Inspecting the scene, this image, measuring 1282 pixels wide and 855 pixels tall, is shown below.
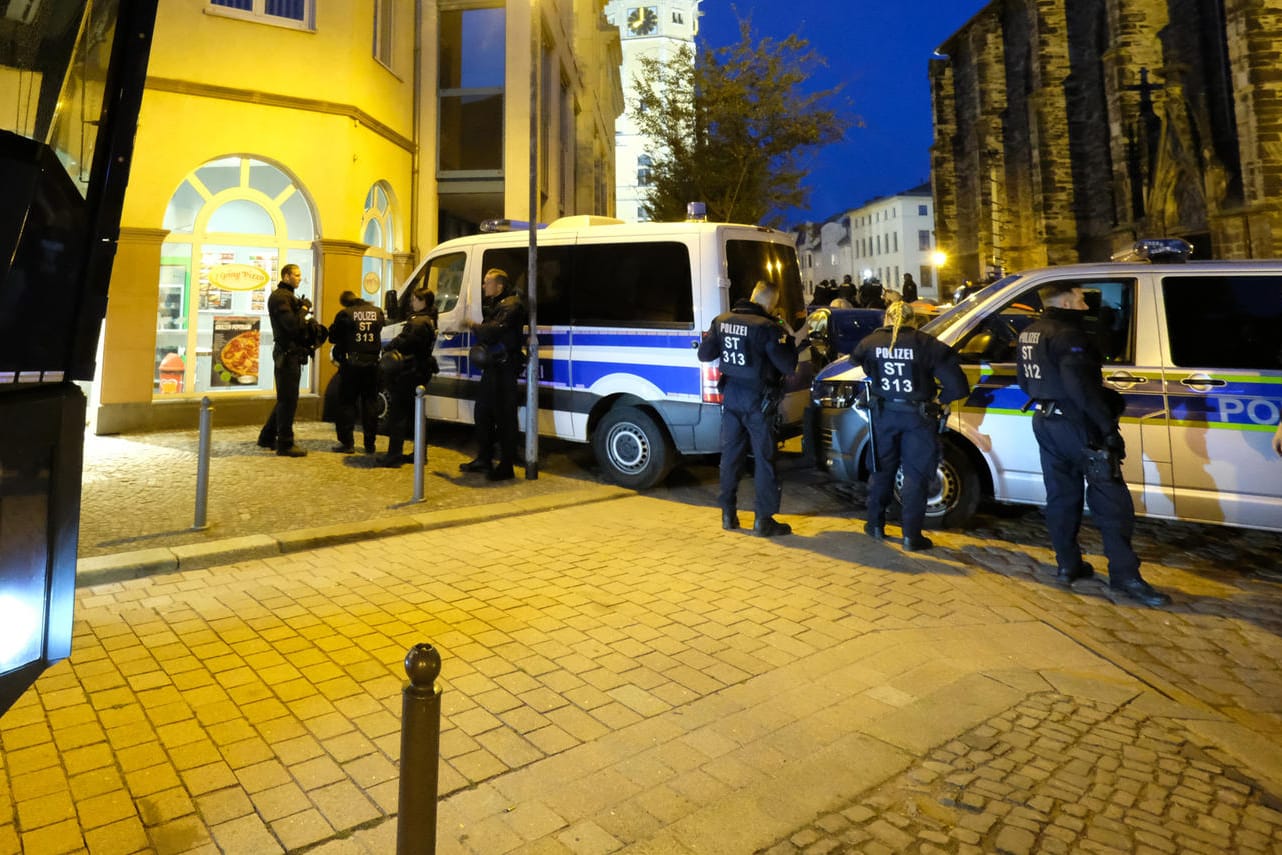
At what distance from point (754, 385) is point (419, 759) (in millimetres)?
4659

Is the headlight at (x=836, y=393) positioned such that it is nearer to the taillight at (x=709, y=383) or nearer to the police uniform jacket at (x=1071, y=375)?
the taillight at (x=709, y=383)

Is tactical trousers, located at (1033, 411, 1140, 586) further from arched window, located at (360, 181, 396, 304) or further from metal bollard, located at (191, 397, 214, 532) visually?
arched window, located at (360, 181, 396, 304)

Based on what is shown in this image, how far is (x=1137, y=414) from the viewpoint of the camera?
5.40m

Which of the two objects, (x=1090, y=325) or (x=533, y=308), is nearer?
(x=1090, y=325)

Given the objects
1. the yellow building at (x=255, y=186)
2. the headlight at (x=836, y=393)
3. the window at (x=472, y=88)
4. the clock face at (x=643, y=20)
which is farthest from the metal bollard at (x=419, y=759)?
the clock face at (x=643, y=20)

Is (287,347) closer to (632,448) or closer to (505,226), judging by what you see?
(505,226)

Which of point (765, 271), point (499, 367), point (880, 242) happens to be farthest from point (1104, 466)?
point (880, 242)

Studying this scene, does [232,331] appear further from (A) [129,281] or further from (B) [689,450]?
(B) [689,450]

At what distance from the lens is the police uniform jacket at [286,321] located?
8570mm

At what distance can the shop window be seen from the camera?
1091cm

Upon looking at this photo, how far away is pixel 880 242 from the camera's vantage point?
84.0 meters

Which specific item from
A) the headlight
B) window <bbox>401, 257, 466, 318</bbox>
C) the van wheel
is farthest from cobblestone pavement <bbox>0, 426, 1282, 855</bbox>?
window <bbox>401, 257, 466, 318</bbox>

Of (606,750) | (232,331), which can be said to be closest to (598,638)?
(606,750)

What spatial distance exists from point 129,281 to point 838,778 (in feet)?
36.9
